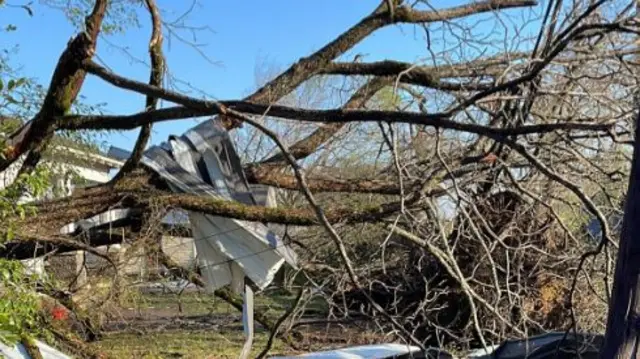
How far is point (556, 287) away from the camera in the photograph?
7.57m

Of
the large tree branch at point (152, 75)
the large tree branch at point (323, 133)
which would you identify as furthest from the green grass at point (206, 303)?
the large tree branch at point (323, 133)

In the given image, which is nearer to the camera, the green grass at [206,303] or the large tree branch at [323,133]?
the large tree branch at [323,133]

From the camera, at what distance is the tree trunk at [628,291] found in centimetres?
201

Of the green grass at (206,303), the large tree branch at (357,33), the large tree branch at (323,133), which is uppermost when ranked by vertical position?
the large tree branch at (357,33)

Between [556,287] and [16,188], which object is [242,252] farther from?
[556,287]

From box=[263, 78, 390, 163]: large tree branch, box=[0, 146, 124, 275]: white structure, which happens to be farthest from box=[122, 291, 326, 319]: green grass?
box=[263, 78, 390, 163]: large tree branch

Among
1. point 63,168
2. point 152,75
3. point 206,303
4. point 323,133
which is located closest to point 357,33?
point 323,133

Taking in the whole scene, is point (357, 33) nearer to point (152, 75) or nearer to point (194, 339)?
point (152, 75)

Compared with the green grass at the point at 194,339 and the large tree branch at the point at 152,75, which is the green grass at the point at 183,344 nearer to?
the green grass at the point at 194,339

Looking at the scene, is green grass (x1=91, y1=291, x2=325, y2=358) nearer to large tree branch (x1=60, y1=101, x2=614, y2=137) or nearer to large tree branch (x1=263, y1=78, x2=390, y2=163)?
large tree branch (x1=263, y1=78, x2=390, y2=163)

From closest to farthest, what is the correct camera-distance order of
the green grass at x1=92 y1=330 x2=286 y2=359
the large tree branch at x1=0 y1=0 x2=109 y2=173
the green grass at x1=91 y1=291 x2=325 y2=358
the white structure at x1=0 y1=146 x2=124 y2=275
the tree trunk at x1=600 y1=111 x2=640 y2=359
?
the tree trunk at x1=600 y1=111 x2=640 y2=359 → the large tree branch at x1=0 y1=0 x2=109 y2=173 → the white structure at x1=0 y1=146 x2=124 y2=275 → the green grass at x1=91 y1=291 x2=325 y2=358 → the green grass at x1=92 y1=330 x2=286 y2=359

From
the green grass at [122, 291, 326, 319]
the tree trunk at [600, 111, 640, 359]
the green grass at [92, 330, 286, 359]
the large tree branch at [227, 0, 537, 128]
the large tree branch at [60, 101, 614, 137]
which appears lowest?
the green grass at [92, 330, 286, 359]

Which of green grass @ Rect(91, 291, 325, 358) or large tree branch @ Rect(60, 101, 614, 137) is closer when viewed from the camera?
large tree branch @ Rect(60, 101, 614, 137)

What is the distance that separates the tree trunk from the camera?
79.0 inches
